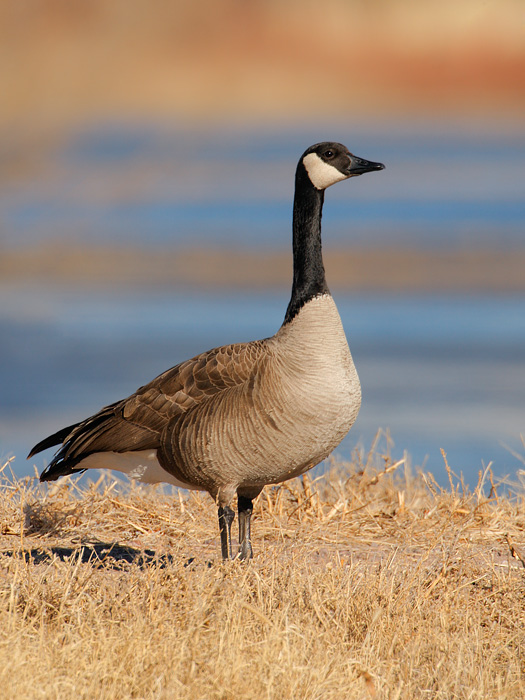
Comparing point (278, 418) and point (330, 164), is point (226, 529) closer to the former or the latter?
point (278, 418)

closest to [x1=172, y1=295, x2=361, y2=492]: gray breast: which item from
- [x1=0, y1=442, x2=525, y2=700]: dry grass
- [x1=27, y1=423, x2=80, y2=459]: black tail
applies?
[x1=0, y1=442, x2=525, y2=700]: dry grass

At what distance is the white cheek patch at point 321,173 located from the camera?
5480 mm

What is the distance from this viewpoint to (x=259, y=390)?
474 centimetres

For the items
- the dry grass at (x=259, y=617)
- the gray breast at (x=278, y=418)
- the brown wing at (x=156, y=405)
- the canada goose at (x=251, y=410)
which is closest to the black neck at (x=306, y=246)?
the canada goose at (x=251, y=410)

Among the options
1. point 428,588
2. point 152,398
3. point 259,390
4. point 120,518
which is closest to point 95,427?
point 152,398

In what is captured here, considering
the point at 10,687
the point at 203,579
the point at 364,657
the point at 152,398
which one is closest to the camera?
the point at 10,687

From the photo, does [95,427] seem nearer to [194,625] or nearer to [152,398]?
[152,398]

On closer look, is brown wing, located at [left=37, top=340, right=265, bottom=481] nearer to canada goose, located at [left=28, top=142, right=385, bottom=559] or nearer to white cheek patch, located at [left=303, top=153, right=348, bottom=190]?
canada goose, located at [left=28, top=142, right=385, bottom=559]

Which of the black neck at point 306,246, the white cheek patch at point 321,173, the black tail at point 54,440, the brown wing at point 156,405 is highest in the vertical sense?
the white cheek patch at point 321,173

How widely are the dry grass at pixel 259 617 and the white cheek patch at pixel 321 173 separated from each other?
2285 millimetres

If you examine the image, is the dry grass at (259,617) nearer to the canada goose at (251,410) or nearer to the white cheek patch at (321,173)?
the canada goose at (251,410)

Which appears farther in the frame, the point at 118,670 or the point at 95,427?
the point at 95,427

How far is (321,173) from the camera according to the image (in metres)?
5.48

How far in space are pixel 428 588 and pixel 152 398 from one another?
2.03m
